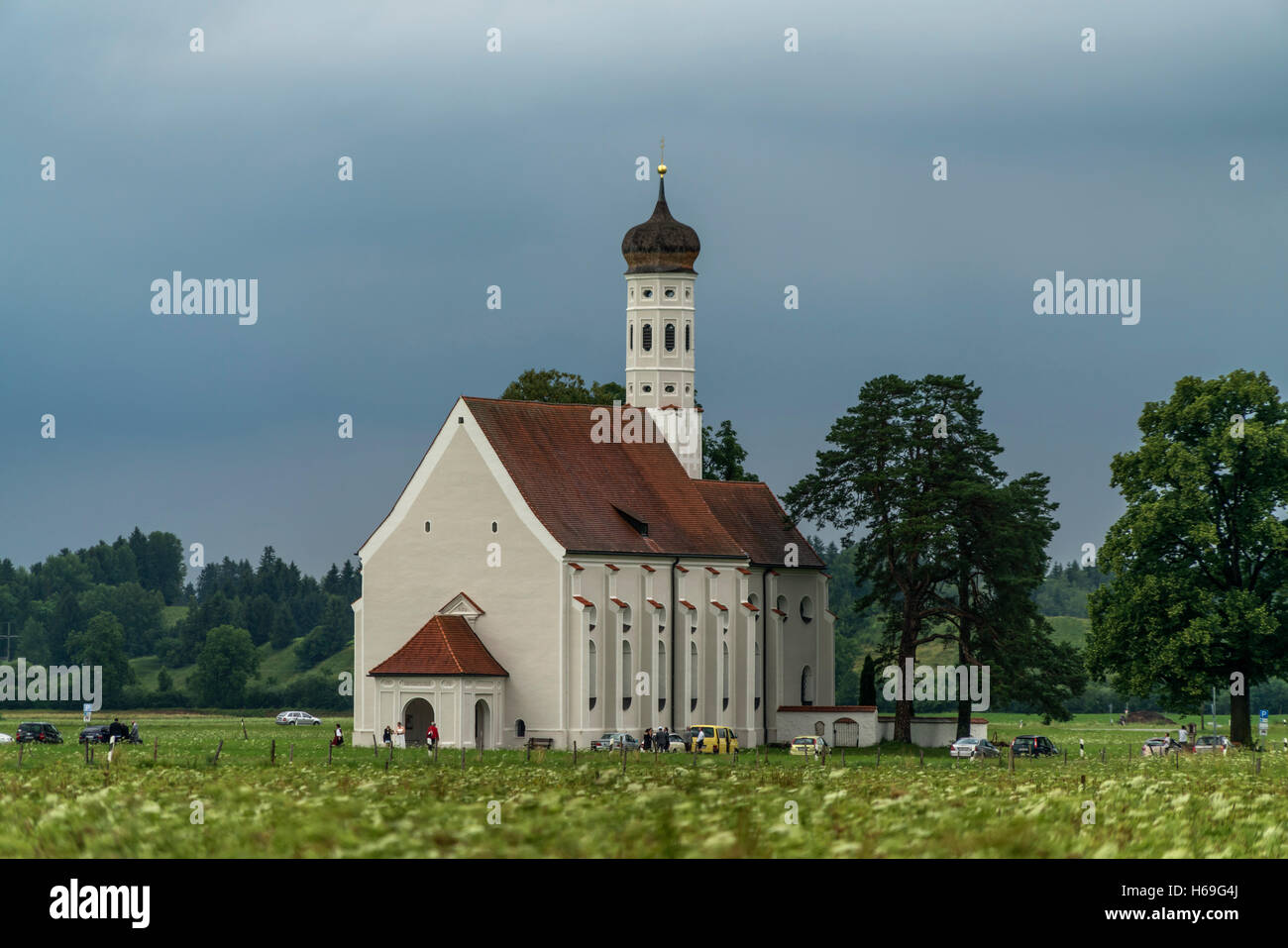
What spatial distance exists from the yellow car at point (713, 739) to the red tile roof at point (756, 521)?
11.5 m

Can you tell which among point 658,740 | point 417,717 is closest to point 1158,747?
point 658,740

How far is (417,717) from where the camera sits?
266 feet

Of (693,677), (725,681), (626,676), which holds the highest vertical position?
(626,676)

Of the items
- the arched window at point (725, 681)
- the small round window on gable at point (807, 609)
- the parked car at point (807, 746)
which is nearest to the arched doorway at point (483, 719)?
the parked car at point (807, 746)

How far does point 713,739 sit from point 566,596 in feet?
26.5

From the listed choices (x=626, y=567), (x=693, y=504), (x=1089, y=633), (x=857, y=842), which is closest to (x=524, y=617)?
(x=626, y=567)

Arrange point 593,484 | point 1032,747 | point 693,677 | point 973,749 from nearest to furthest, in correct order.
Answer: point 973,749
point 1032,747
point 593,484
point 693,677

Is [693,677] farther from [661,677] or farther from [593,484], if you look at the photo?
[593,484]

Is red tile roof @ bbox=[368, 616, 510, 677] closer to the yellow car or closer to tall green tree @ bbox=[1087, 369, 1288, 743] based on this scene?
the yellow car

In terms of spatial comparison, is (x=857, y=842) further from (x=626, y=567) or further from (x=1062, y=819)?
(x=626, y=567)

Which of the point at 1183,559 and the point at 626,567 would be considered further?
the point at 626,567
